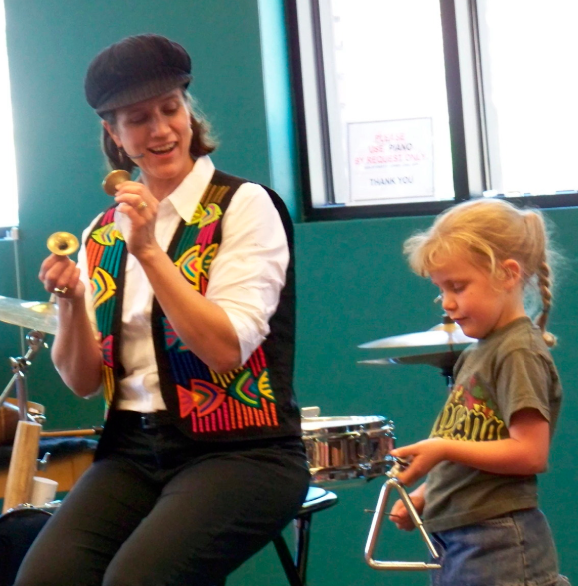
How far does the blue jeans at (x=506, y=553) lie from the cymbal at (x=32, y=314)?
1080mm

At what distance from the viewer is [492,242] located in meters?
1.51

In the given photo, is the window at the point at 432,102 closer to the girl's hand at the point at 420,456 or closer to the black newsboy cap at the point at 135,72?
the black newsboy cap at the point at 135,72

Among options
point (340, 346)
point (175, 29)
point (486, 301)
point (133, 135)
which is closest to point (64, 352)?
point (133, 135)

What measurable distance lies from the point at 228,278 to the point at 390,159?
166cm

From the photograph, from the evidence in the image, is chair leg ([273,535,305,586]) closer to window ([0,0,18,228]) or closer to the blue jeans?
the blue jeans

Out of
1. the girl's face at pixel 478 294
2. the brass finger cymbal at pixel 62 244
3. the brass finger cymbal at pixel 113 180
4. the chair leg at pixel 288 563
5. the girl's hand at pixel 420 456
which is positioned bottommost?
the chair leg at pixel 288 563

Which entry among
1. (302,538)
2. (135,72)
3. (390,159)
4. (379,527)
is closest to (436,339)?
(302,538)

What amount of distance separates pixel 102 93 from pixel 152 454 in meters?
0.65

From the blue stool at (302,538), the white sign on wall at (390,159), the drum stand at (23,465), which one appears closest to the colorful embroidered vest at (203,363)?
the blue stool at (302,538)

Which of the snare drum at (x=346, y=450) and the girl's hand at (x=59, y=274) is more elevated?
the girl's hand at (x=59, y=274)

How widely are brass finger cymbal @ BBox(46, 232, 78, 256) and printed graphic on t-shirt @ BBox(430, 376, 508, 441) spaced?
67 centimetres

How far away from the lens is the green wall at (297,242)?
2814mm

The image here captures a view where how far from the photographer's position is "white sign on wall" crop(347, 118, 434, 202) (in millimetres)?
3084

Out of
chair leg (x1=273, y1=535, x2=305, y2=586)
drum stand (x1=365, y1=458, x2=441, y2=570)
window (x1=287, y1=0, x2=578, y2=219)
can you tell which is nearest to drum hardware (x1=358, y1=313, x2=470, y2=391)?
chair leg (x1=273, y1=535, x2=305, y2=586)
